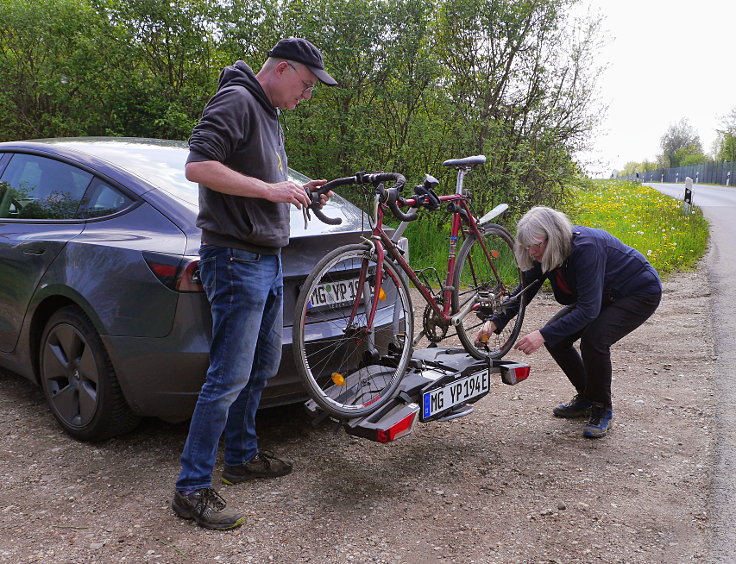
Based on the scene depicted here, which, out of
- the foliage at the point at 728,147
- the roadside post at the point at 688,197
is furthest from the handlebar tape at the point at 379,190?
the foliage at the point at 728,147

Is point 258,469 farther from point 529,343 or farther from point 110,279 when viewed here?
point 529,343

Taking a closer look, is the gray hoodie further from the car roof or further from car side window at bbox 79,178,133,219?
car side window at bbox 79,178,133,219

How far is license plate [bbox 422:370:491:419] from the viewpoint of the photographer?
3.38 meters

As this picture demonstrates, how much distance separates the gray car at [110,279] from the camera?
9.83 feet

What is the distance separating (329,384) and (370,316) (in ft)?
1.31

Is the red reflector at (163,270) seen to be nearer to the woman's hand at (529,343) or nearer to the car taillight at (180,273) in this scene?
the car taillight at (180,273)

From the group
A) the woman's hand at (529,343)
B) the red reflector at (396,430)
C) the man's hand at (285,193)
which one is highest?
the man's hand at (285,193)

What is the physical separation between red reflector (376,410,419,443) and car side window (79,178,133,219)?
1.67 m

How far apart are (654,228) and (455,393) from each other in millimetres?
9802

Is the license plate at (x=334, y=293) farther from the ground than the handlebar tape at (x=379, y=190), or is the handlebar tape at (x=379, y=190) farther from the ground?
the handlebar tape at (x=379, y=190)

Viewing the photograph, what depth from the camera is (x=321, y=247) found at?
3.33 m

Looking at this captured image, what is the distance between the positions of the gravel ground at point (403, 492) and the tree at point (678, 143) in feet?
316

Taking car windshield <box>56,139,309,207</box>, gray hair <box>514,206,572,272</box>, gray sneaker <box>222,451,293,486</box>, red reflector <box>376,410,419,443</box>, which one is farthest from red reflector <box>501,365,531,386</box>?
car windshield <box>56,139,309,207</box>

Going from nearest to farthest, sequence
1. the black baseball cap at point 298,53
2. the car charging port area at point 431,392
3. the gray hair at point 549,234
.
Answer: the black baseball cap at point 298,53, the car charging port area at point 431,392, the gray hair at point 549,234
